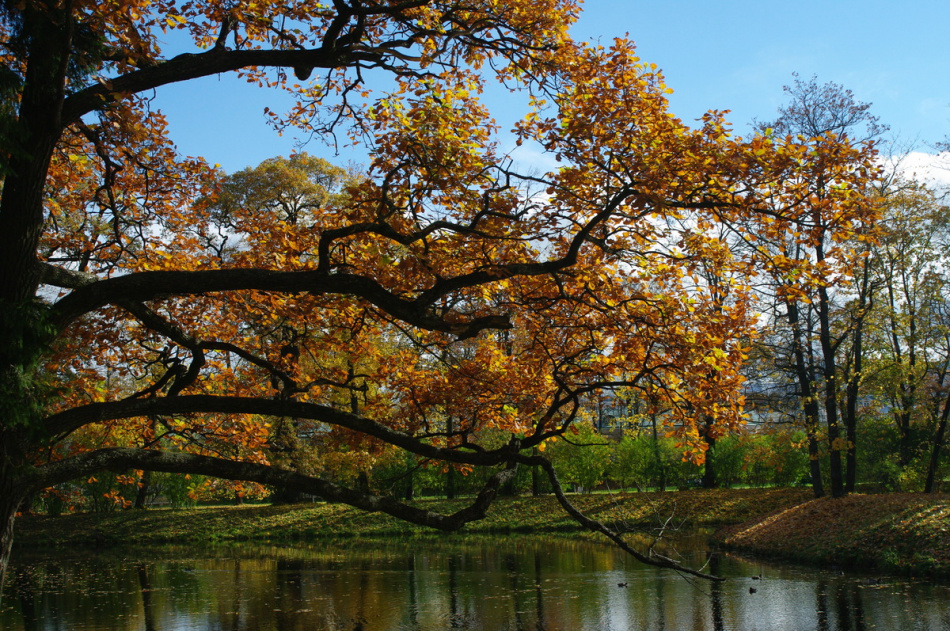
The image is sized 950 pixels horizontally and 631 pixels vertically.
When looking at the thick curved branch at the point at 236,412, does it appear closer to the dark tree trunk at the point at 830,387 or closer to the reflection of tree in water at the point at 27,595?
the reflection of tree in water at the point at 27,595

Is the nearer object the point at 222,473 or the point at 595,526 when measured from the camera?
the point at 222,473

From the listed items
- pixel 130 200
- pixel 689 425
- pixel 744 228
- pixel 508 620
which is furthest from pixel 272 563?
pixel 744 228

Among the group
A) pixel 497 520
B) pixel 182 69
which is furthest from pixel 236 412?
pixel 497 520

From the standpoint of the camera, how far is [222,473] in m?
6.50

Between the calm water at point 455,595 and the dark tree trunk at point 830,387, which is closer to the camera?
the calm water at point 455,595

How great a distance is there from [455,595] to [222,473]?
873 cm

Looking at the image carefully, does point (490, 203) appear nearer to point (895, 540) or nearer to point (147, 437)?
point (147, 437)

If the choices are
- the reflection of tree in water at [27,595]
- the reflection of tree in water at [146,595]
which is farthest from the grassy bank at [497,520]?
the reflection of tree in water at [27,595]

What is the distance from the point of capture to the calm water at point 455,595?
11.3 m

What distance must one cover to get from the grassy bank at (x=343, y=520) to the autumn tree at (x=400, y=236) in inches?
685

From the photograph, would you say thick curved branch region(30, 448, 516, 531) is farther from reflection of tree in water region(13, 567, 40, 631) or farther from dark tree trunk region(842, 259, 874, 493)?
dark tree trunk region(842, 259, 874, 493)

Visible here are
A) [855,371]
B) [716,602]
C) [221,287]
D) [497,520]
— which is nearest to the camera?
[221,287]

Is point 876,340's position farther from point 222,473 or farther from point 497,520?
point 222,473

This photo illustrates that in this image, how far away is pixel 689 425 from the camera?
8.33 metres
